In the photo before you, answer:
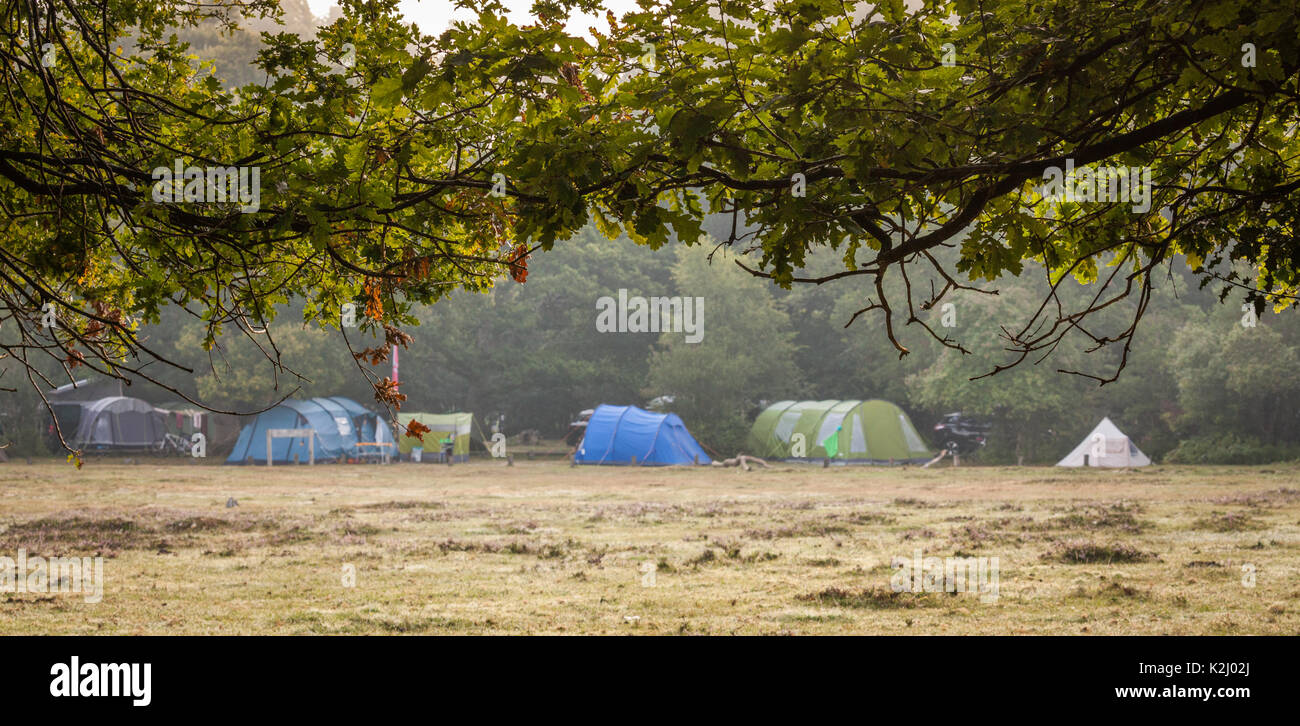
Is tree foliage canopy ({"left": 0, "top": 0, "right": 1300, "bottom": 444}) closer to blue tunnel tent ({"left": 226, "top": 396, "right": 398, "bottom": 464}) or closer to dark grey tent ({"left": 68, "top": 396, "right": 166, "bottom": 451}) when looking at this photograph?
blue tunnel tent ({"left": 226, "top": 396, "right": 398, "bottom": 464})

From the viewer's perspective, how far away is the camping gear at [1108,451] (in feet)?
94.6

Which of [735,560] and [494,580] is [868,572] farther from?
[494,580]

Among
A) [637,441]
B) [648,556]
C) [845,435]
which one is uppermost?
[845,435]

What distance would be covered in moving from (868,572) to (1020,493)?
10.5 metres

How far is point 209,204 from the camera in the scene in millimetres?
4031

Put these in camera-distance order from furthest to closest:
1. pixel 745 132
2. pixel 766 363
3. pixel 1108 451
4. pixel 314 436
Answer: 1. pixel 766 363
2. pixel 314 436
3. pixel 1108 451
4. pixel 745 132

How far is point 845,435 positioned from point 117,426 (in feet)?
72.2

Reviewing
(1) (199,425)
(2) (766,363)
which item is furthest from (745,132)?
(1) (199,425)

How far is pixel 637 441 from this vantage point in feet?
97.3

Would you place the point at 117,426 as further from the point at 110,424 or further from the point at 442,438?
the point at 442,438

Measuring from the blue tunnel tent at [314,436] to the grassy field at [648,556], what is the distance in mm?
8492

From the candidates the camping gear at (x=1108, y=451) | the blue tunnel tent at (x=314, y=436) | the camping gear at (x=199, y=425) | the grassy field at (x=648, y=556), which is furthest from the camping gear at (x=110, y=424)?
the camping gear at (x=1108, y=451)

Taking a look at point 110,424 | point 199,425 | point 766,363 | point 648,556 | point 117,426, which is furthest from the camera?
point 766,363
